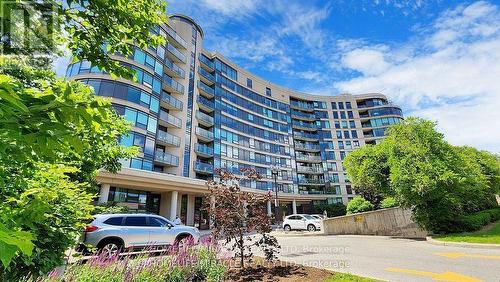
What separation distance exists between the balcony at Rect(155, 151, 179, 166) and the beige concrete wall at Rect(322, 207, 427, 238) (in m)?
18.8

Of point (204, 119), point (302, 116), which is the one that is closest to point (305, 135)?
point (302, 116)

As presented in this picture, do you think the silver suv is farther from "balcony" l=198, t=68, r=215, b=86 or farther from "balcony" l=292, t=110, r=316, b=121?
"balcony" l=292, t=110, r=316, b=121

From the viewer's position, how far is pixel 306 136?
2505 inches

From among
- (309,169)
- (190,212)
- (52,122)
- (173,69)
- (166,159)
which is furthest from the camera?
(309,169)

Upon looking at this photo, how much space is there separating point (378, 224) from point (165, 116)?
25143mm

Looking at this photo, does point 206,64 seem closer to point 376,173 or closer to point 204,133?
point 204,133

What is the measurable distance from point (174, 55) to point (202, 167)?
15719 millimetres

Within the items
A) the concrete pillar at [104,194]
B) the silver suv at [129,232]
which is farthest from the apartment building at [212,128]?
the silver suv at [129,232]

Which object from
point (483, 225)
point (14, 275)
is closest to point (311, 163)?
point (483, 225)

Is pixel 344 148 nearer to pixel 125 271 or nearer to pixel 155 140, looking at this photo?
pixel 155 140

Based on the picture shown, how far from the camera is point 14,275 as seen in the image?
4324 mm

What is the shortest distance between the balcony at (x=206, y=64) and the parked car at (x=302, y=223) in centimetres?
2851

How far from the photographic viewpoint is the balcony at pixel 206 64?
145 feet

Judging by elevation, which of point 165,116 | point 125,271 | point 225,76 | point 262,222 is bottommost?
point 125,271
